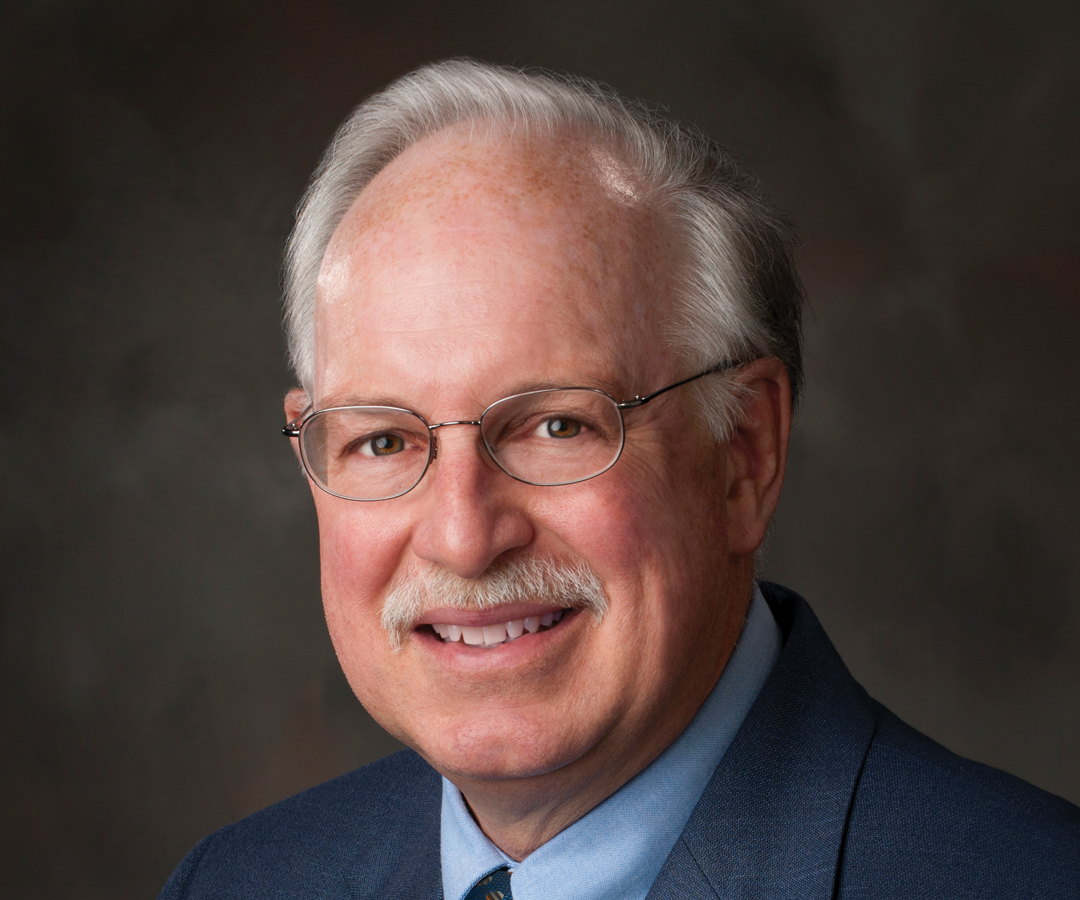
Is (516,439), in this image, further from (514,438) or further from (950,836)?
(950,836)

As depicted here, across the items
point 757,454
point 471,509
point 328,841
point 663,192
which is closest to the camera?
point 471,509

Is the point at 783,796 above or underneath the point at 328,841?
above

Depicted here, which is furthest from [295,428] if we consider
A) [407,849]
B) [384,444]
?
[407,849]

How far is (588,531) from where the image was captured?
214 cm

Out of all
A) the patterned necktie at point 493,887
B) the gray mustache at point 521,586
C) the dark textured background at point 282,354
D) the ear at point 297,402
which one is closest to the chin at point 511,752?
the gray mustache at point 521,586

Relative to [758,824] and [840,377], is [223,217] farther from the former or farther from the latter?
[758,824]

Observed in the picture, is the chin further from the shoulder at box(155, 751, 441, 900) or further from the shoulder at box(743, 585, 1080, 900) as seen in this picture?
the shoulder at box(155, 751, 441, 900)

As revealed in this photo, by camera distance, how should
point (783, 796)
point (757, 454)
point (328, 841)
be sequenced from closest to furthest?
point (783, 796), point (757, 454), point (328, 841)

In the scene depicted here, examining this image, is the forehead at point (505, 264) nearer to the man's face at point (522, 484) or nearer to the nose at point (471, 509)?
the man's face at point (522, 484)

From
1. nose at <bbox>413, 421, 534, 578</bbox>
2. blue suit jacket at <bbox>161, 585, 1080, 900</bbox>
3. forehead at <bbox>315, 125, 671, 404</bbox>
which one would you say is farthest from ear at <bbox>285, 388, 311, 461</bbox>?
blue suit jacket at <bbox>161, 585, 1080, 900</bbox>

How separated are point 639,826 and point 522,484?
2.17ft

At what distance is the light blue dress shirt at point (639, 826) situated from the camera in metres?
2.26

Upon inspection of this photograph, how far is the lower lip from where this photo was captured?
7.15 feet

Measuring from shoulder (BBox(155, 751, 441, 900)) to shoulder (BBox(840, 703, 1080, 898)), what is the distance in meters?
0.97
